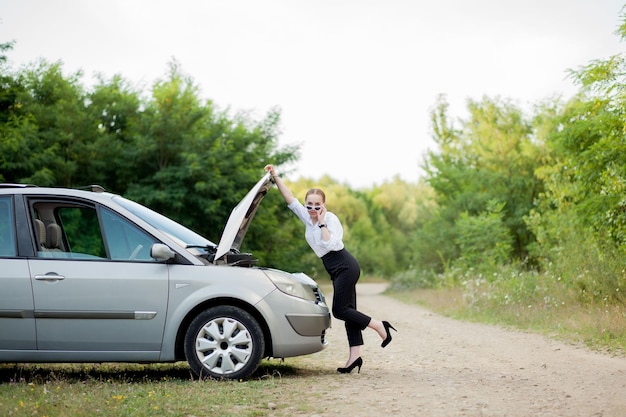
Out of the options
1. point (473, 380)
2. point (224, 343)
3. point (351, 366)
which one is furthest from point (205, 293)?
point (473, 380)

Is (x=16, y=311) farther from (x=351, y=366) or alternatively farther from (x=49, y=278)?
(x=351, y=366)

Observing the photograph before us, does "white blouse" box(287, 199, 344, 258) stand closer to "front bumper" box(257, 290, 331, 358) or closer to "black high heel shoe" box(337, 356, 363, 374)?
"front bumper" box(257, 290, 331, 358)

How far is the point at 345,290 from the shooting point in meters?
8.57

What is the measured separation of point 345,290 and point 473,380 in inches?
64.6

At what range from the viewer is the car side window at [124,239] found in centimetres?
776

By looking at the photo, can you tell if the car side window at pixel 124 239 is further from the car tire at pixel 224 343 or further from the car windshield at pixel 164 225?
the car tire at pixel 224 343

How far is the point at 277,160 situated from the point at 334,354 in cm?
3195

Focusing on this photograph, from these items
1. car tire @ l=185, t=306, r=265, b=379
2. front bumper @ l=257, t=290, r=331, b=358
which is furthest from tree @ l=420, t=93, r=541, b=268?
car tire @ l=185, t=306, r=265, b=379

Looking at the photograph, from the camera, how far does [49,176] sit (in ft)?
97.9

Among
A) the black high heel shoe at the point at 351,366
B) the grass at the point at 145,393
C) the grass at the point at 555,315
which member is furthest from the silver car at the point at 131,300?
the grass at the point at 555,315

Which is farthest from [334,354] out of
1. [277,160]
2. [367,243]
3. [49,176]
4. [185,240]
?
[367,243]

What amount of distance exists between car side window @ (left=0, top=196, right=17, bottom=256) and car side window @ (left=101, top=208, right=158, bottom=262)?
89cm

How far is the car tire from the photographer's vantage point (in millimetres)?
7586

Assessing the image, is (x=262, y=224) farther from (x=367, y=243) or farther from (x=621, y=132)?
(x=367, y=243)
